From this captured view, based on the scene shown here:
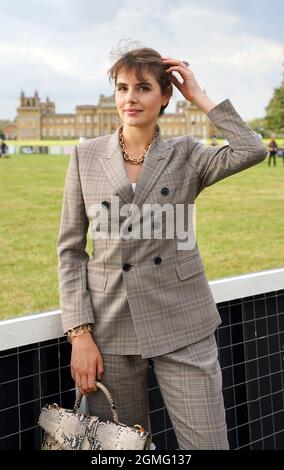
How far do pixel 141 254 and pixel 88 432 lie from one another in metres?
0.47

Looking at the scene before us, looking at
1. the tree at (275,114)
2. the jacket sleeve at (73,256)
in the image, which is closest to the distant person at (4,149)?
the tree at (275,114)

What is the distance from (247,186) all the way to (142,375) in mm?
13989

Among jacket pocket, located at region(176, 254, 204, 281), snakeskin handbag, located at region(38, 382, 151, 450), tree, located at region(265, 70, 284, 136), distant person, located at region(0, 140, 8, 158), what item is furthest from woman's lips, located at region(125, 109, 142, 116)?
tree, located at region(265, 70, 284, 136)

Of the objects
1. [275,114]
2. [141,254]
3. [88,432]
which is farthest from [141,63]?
[275,114]

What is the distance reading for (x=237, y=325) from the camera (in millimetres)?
2404

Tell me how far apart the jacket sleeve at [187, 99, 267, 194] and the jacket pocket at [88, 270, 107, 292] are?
373mm

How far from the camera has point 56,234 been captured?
27.9 feet

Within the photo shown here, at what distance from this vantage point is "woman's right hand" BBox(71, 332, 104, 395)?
1.55 metres

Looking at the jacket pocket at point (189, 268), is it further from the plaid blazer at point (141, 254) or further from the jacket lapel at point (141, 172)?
the jacket lapel at point (141, 172)

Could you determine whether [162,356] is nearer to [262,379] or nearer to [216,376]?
[216,376]

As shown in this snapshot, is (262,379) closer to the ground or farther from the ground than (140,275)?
closer to the ground

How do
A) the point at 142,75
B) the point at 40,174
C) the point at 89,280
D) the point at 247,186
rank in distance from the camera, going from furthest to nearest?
the point at 40,174 → the point at 247,186 → the point at 89,280 → the point at 142,75

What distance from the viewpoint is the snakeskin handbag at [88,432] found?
1.49m

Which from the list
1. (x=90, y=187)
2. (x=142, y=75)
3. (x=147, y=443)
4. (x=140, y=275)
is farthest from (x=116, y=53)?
(x=147, y=443)
